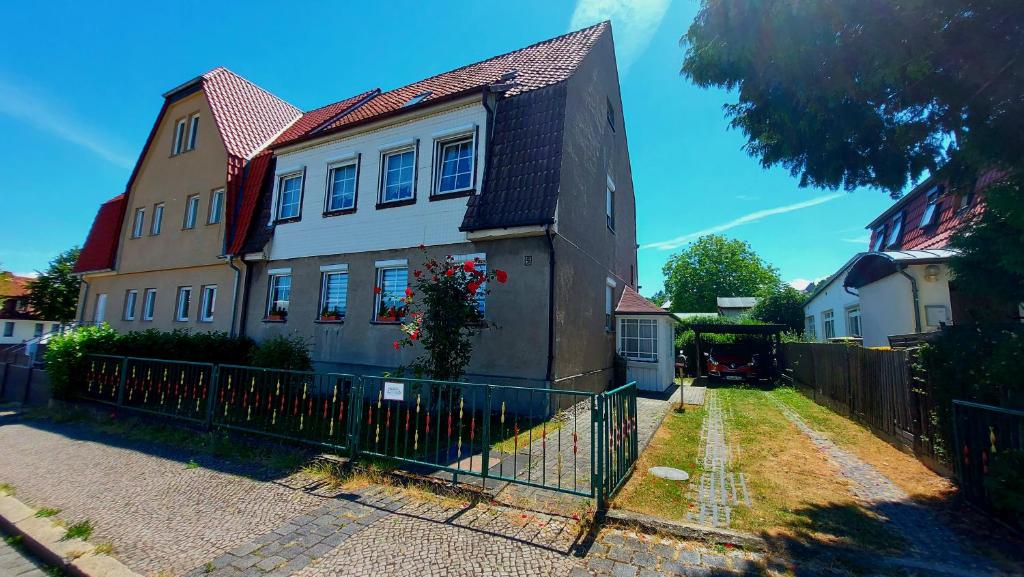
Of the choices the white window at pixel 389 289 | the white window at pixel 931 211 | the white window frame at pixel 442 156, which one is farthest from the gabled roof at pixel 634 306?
the white window at pixel 931 211

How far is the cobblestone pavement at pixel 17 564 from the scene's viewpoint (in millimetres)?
3589

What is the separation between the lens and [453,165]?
10.6m

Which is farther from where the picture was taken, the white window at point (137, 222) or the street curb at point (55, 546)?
the white window at point (137, 222)

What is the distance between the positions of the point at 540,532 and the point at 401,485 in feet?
6.87

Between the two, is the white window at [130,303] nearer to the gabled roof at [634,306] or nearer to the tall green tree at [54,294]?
the gabled roof at [634,306]

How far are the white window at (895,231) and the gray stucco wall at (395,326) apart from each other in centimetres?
1716

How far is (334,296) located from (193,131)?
1117cm

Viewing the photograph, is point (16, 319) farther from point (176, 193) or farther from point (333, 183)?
point (333, 183)

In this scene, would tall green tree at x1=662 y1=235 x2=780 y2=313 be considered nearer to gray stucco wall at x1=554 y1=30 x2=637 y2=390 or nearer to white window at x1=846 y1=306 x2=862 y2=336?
white window at x1=846 y1=306 x2=862 y2=336

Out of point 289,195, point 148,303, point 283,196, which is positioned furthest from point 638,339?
point 148,303

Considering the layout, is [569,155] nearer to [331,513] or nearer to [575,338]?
[575,338]

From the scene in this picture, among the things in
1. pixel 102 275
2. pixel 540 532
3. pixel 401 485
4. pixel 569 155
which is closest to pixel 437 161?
pixel 569 155

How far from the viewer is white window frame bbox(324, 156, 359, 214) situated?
11.8 meters

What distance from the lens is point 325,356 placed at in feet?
37.7
